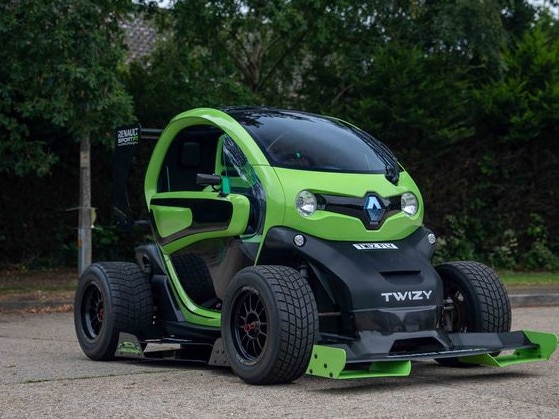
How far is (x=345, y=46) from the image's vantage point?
20.8 m

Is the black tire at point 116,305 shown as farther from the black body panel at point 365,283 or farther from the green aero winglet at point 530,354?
the green aero winglet at point 530,354

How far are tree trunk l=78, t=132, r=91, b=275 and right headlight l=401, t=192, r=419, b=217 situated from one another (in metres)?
8.93

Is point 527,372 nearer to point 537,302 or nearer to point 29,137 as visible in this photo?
point 537,302

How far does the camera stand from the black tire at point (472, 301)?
7.92 meters

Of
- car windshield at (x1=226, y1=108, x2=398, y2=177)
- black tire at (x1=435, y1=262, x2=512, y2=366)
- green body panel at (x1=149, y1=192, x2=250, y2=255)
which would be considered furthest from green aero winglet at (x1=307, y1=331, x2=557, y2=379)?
car windshield at (x1=226, y1=108, x2=398, y2=177)

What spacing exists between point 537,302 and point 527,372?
750 centimetres

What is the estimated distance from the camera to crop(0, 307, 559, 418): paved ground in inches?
252

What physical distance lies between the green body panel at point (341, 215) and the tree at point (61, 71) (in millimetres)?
7528

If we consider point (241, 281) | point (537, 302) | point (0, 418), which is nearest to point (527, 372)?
point (241, 281)

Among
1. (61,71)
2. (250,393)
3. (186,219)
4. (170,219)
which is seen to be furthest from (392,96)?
(250,393)

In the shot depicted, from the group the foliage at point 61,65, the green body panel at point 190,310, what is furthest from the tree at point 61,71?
the green body panel at point 190,310

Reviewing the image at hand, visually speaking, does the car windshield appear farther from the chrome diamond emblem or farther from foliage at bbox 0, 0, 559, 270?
foliage at bbox 0, 0, 559, 270

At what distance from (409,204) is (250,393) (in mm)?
1819

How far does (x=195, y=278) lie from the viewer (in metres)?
8.45
